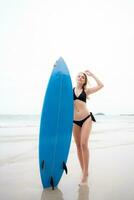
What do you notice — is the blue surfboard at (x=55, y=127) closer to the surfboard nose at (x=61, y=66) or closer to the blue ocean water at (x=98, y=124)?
the surfboard nose at (x=61, y=66)

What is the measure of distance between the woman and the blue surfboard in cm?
21

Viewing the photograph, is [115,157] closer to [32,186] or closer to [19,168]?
[19,168]

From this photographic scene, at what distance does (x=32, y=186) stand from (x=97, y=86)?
1.51 metres

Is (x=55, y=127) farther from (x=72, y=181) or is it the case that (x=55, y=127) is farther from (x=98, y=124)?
(x=98, y=124)

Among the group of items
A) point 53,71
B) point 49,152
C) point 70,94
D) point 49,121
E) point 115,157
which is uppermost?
point 53,71

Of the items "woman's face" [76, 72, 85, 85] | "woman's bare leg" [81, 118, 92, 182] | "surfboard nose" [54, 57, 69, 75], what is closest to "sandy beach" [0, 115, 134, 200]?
"woman's bare leg" [81, 118, 92, 182]

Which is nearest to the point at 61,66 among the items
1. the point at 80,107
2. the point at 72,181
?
the point at 80,107

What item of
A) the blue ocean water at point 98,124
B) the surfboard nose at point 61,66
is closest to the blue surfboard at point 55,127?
the surfboard nose at point 61,66

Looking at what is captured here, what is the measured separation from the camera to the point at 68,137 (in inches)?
148

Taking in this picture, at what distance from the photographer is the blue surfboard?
3623mm

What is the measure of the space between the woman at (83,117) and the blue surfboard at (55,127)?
0.21 m

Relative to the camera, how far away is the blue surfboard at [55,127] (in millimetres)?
3623

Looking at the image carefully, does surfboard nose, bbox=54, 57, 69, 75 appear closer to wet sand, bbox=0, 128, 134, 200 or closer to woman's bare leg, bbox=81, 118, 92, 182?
woman's bare leg, bbox=81, 118, 92, 182

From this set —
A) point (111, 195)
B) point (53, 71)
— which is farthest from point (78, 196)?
point (53, 71)
